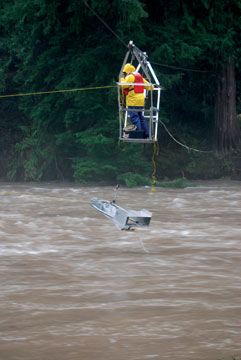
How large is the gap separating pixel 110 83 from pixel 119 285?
18483 millimetres

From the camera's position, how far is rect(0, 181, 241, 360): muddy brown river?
32.1 feet

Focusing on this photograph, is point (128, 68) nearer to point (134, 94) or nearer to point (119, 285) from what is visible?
point (134, 94)

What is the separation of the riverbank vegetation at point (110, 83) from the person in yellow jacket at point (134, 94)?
11.6 meters

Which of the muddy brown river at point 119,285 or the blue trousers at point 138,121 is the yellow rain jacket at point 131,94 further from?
the muddy brown river at point 119,285

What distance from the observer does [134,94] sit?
53.3ft

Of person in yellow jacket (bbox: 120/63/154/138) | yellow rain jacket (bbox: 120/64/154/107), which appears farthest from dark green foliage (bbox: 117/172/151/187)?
yellow rain jacket (bbox: 120/64/154/107)

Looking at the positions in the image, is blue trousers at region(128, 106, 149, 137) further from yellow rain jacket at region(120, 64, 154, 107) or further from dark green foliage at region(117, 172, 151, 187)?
dark green foliage at region(117, 172, 151, 187)

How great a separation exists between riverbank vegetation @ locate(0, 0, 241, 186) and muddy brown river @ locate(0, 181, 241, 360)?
7.81 metres

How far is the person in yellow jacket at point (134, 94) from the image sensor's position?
52.0 feet

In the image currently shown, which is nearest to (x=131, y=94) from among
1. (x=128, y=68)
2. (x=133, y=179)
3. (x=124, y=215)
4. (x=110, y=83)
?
(x=128, y=68)

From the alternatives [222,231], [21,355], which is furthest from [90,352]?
[222,231]

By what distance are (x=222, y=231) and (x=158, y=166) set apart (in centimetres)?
1382

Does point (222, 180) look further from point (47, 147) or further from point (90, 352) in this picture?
point (90, 352)

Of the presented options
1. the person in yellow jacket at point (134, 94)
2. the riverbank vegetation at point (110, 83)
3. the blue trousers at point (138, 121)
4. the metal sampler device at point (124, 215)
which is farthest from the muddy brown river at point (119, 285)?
the riverbank vegetation at point (110, 83)
